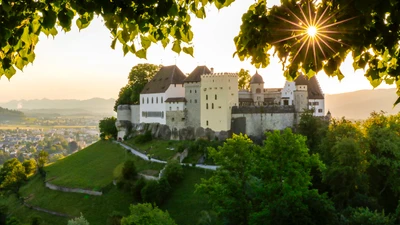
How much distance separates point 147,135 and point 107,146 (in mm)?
10750

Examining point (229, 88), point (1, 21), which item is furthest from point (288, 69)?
point (229, 88)

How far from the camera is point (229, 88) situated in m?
49.3

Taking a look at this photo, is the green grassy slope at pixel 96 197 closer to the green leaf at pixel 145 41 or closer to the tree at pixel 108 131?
the tree at pixel 108 131

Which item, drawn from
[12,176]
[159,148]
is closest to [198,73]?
[159,148]

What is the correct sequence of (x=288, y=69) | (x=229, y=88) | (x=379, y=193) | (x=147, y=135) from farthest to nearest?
(x=147, y=135) < (x=229, y=88) < (x=379, y=193) < (x=288, y=69)

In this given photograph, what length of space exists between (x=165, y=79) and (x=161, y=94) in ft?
10.0

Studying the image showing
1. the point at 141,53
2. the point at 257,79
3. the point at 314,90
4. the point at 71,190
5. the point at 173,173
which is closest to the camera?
the point at 141,53

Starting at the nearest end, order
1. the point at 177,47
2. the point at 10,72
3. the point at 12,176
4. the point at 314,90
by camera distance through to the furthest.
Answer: the point at 10,72, the point at 177,47, the point at 314,90, the point at 12,176

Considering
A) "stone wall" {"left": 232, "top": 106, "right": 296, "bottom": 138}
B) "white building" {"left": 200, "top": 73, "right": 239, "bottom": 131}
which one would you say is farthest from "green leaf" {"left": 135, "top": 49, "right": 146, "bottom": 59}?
"stone wall" {"left": 232, "top": 106, "right": 296, "bottom": 138}

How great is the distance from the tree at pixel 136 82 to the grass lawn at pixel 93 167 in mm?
8102

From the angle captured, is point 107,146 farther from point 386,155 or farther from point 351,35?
point 351,35

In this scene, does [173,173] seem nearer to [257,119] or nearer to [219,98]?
[219,98]

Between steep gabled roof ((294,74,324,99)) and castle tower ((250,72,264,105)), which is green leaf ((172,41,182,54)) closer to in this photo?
steep gabled roof ((294,74,324,99))

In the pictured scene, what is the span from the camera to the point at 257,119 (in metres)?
49.7
